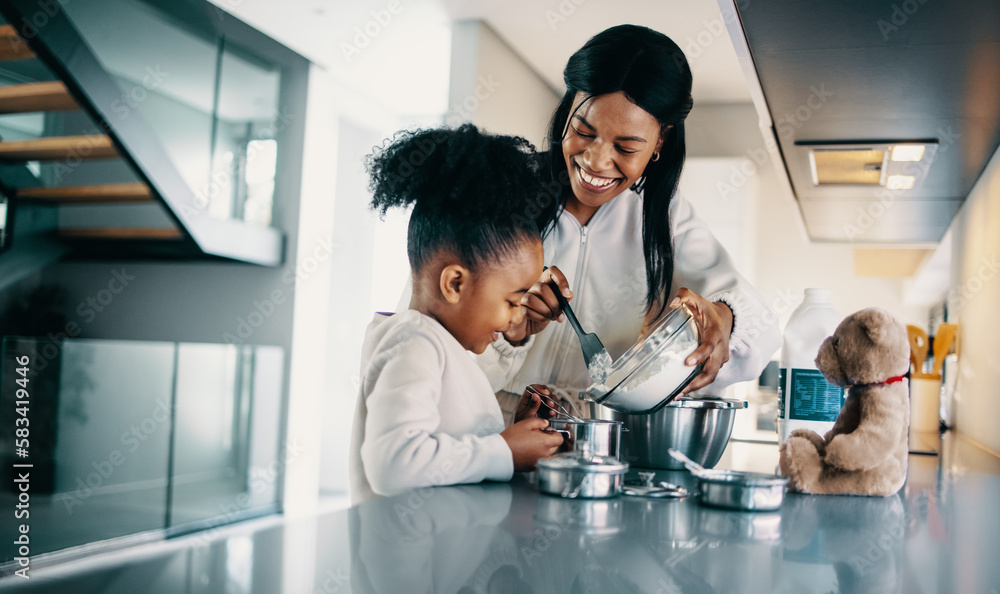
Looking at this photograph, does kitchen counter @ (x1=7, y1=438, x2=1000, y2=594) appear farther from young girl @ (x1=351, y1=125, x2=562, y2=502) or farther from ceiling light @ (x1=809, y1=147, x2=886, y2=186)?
ceiling light @ (x1=809, y1=147, x2=886, y2=186)

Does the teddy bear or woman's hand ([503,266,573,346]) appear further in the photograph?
woman's hand ([503,266,573,346])

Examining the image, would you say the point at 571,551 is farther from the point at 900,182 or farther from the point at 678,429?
the point at 900,182

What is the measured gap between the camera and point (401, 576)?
36cm

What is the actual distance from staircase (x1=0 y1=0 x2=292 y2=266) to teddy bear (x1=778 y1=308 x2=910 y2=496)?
247cm

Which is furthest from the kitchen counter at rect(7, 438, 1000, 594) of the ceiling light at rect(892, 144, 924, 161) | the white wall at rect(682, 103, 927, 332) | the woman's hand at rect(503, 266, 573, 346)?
the white wall at rect(682, 103, 927, 332)

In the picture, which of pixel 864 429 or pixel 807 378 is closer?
pixel 864 429

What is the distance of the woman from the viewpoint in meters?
0.90

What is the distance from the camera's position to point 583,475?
0.63 m

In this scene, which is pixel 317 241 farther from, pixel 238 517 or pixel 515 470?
pixel 515 470

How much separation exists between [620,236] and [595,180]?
0.31 feet

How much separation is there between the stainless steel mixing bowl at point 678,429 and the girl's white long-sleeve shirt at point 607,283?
10 cm

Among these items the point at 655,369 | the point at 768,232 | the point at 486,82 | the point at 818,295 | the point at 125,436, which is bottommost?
the point at 125,436

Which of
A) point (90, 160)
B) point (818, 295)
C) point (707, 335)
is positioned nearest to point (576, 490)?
point (707, 335)

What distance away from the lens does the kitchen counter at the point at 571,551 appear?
1.13 ft
